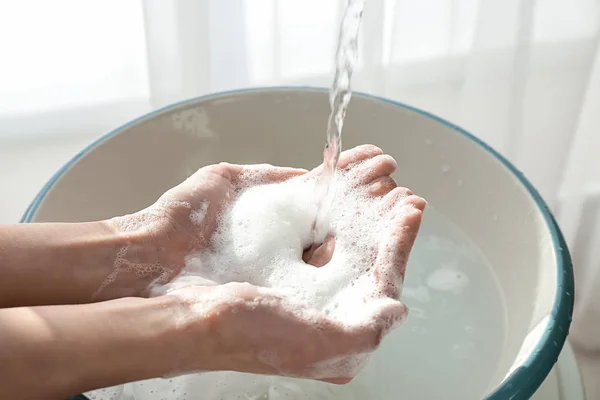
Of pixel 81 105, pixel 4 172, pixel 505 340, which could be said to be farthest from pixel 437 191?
pixel 4 172

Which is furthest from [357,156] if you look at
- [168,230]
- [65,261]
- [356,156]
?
[65,261]

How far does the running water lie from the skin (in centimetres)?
9

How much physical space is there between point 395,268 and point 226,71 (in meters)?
0.58

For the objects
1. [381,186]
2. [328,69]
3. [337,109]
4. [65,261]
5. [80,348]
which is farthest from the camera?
[328,69]

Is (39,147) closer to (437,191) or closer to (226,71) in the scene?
(226,71)

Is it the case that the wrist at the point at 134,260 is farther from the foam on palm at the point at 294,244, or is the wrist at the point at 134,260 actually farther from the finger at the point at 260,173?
the finger at the point at 260,173

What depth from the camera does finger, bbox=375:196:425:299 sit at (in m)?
0.62

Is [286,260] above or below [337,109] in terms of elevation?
below

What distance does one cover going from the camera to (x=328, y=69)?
1140 mm

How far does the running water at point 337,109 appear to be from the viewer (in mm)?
777

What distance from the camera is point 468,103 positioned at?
3.65 feet

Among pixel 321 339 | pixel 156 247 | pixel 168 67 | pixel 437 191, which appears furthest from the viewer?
pixel 168 67

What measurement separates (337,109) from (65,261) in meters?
0.38

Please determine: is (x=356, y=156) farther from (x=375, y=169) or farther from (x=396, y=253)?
(x=396, y=253)
